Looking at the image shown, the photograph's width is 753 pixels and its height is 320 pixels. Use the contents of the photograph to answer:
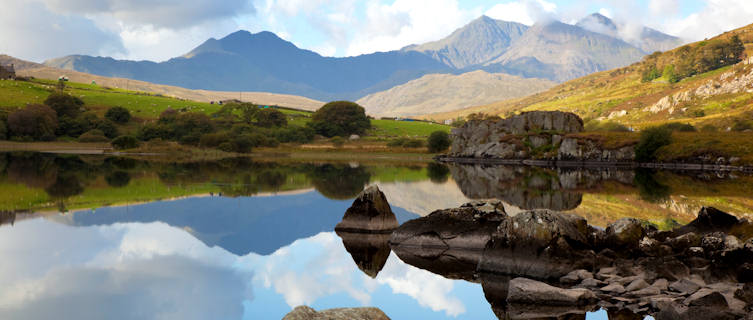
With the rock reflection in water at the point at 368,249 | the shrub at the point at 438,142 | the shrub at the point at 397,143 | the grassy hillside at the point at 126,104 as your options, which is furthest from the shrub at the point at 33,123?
the rock reflection in water at the point at 368,249

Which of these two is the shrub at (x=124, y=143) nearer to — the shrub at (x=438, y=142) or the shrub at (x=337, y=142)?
the shrub at (x=337, y=142)

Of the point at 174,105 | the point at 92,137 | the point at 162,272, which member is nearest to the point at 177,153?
the point at 92,137

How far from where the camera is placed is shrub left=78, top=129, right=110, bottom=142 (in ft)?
402

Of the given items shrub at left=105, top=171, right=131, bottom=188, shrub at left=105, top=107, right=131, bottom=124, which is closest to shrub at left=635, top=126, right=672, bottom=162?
shrub at left=105, top=171, right=131, bottom=188

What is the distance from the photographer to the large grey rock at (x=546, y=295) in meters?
12.3

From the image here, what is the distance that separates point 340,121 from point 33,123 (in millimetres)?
78317

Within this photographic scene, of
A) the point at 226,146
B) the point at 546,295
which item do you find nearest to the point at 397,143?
the point at 226,146

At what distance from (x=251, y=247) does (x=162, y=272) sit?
14.1 feet

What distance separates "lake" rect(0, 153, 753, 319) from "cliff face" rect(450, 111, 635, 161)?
51013mm

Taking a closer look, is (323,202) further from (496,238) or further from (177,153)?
(177,153)

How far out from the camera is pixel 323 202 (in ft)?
106

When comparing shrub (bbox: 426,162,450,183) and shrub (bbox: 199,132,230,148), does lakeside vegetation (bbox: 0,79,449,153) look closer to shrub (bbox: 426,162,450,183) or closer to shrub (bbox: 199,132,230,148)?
shrub (bbox: 199,132,230,148)

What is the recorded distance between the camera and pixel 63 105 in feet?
449

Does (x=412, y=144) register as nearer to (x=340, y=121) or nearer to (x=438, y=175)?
(x=340, y=121)
